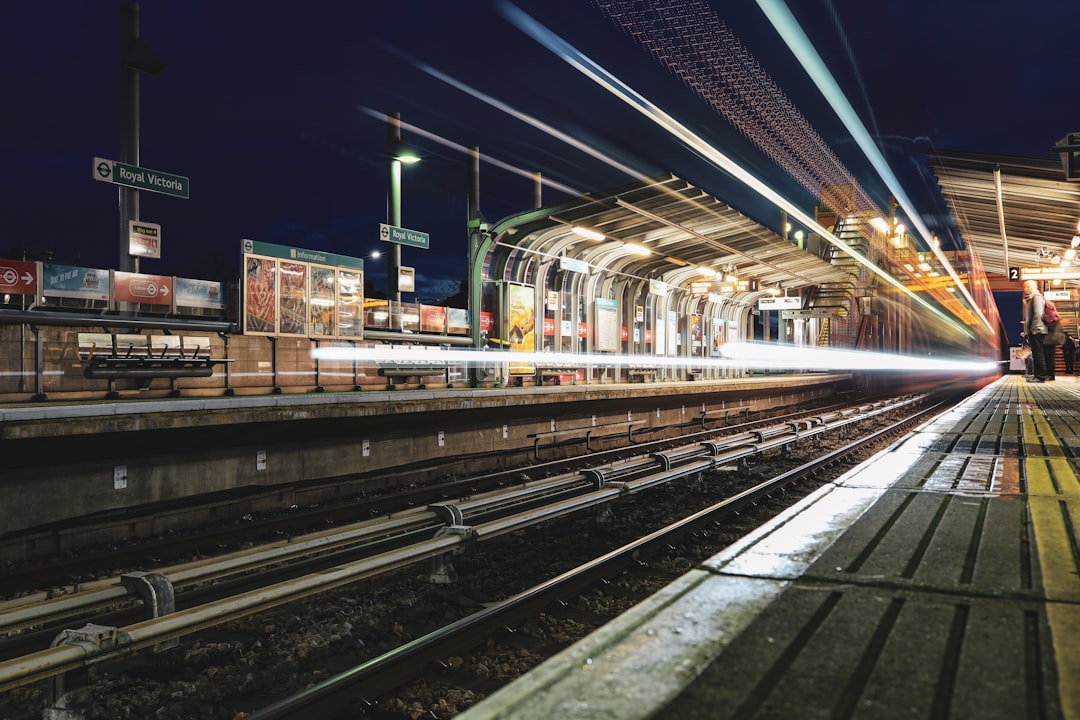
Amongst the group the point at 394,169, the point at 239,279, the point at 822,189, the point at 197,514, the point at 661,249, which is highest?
the point at 822,189

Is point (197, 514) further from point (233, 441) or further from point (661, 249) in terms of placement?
point (661, 249)

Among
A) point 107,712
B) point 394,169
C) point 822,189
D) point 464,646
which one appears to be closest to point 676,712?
point 464,646

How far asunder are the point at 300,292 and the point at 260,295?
0.78 metres

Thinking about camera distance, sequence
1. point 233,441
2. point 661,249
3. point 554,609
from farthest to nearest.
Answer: point 661,249 → point 233,441 → point 554,609

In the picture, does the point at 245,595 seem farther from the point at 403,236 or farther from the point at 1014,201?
the point at 1014,201

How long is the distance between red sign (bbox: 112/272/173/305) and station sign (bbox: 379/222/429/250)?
4.46 meters

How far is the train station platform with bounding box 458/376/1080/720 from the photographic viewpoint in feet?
6.70

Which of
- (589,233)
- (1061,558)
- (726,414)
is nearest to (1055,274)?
(726,414)

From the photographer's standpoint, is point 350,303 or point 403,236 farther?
point 403,236

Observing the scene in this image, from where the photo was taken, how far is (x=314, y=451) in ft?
34.5

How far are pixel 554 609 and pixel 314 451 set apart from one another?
20.5ft

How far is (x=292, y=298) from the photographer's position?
13.2 m

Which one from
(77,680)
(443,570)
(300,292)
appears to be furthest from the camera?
(300,292)

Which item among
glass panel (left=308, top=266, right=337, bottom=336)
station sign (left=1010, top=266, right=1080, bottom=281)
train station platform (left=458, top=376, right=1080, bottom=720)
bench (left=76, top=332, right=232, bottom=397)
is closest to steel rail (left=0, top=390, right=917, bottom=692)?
train station platform (left=458, top=376, right=1080, bottom=720)
